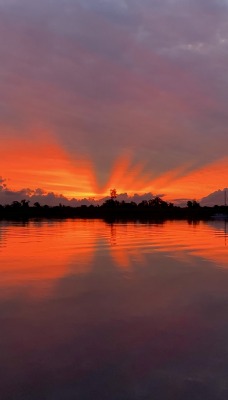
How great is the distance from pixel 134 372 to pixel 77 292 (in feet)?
24.2

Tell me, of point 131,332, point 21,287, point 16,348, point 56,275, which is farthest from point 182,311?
point 56,275

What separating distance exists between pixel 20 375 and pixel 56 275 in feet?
35.1

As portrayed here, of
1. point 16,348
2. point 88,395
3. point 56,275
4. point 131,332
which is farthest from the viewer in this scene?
point 56,275

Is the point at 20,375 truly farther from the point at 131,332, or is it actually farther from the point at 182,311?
the point at 182,311

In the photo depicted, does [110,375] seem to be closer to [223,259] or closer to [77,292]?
[77,292]

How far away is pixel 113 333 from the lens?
31.9 feet

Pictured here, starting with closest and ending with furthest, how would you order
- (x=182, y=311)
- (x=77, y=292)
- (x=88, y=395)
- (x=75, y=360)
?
(x=88, y=395)
(x=75, y=360)
(x=182, y=311)
(x=77, y=292)

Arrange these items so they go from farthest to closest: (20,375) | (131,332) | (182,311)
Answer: (182,311)
(131,332)
(20,375)

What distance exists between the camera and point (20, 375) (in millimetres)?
7266

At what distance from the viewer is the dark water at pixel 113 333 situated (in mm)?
6902

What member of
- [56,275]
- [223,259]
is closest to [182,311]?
[56,275]

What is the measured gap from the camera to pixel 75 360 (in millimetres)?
7941

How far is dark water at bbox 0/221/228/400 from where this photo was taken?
6902 millimetres

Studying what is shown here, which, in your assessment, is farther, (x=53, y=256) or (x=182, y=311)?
(x=53, y=256)
